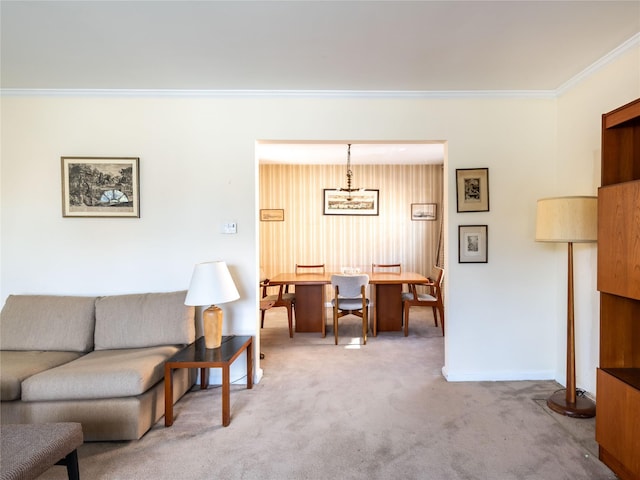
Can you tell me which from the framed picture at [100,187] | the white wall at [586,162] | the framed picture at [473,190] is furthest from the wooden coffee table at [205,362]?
the white wall at [586,162]

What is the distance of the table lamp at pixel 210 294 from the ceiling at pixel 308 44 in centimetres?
153

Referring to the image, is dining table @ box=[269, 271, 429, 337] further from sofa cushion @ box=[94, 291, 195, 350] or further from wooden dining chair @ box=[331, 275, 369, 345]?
sofa cushion @ box=[94, 291, 195, 350]

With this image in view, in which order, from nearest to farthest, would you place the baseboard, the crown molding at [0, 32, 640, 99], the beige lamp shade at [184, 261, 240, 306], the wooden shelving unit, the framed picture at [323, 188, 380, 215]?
the wooden shelving unit < the beige lamp shade at [184, 261, 240, 306] < the crown molding at [0, 32, 640, 99] < the baseboard < the framed picture at [323, 188, 380, 215]

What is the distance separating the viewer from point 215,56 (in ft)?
7.60

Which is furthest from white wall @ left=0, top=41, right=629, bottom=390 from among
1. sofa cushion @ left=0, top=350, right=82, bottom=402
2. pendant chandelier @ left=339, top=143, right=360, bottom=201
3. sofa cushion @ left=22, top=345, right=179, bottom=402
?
pendant chandelier @ left=339, top=143, right=360, bottom=201

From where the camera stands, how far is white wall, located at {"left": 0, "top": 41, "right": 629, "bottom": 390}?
2875 millimetres

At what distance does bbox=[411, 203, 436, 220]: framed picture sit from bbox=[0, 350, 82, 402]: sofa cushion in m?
5.06

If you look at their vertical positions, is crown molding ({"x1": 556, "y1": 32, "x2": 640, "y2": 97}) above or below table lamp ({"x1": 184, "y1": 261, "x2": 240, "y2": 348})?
above

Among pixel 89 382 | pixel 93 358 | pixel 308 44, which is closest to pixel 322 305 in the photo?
pixel 93 358

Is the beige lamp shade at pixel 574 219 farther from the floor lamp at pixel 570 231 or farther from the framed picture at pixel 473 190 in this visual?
the framed picture at pixel 473 190

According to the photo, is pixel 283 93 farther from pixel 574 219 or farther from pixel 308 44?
pixel 574 219

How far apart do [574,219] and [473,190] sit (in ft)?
2.77

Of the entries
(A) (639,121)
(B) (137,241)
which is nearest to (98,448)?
(B) (137,241)

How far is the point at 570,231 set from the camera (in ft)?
7.27
